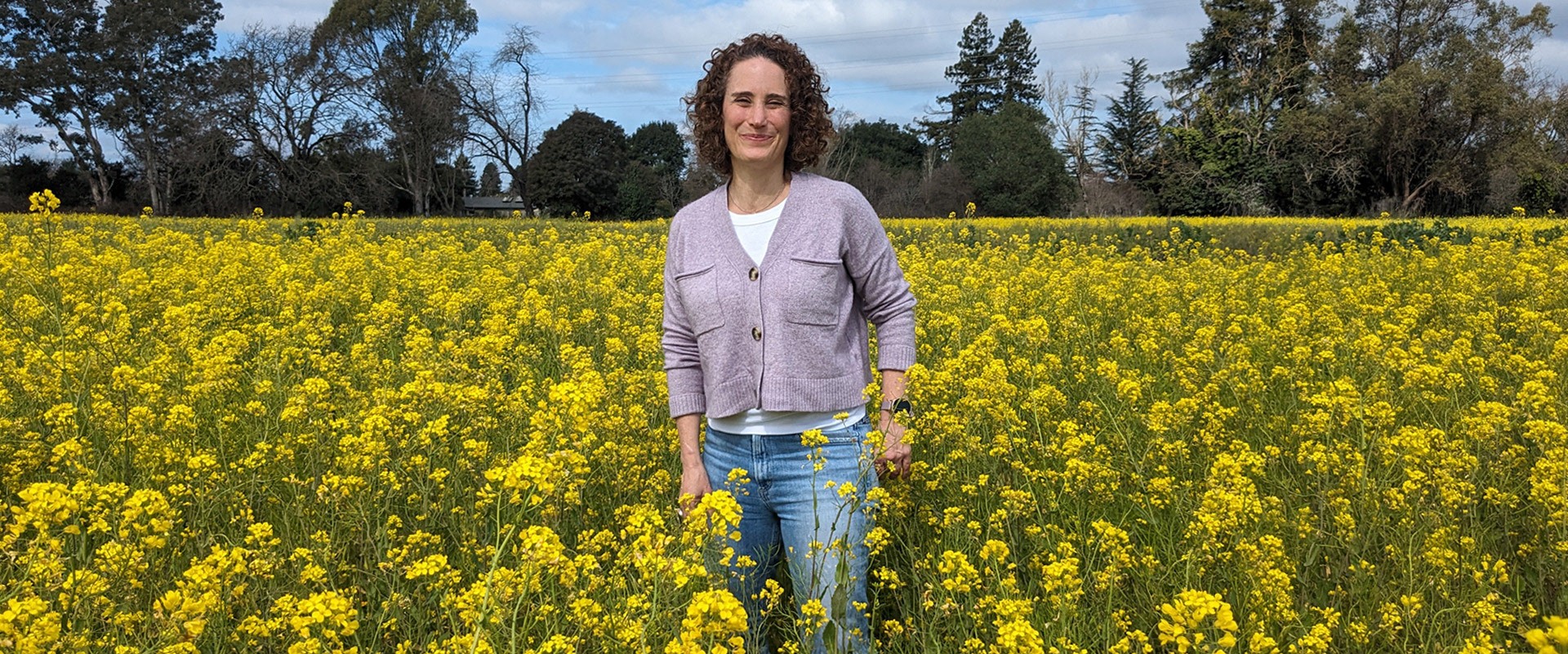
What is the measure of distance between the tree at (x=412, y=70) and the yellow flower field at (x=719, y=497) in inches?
1394

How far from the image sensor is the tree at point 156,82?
34.9m

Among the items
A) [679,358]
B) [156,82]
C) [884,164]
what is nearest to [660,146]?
[884,164]

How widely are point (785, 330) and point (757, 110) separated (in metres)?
0.63

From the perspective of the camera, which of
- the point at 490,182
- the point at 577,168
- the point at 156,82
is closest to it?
the point at 156,82

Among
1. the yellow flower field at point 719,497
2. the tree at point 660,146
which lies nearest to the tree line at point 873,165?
the tree at point 660,146

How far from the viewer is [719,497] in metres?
1.95

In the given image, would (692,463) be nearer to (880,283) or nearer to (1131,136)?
(880,283)

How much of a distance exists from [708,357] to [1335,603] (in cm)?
199

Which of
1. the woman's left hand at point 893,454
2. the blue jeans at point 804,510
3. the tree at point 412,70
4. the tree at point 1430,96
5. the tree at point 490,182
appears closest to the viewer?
the blue jeans at point 804,510

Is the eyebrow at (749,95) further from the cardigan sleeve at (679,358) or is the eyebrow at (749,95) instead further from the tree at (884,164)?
the tree at (884,164)

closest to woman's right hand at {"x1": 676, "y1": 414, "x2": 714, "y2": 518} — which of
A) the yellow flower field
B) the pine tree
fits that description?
Result: the yellow flower field

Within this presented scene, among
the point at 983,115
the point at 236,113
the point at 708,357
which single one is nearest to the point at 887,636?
the point at 708,357

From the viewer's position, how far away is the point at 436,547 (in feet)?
9.41

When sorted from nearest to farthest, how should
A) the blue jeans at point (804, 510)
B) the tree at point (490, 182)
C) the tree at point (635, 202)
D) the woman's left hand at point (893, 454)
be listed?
the blue jeans at point (804, 510) < the woman's left hand at point (893, 454) < the tree at point (635, 202) < the tree at point (490, 182)
